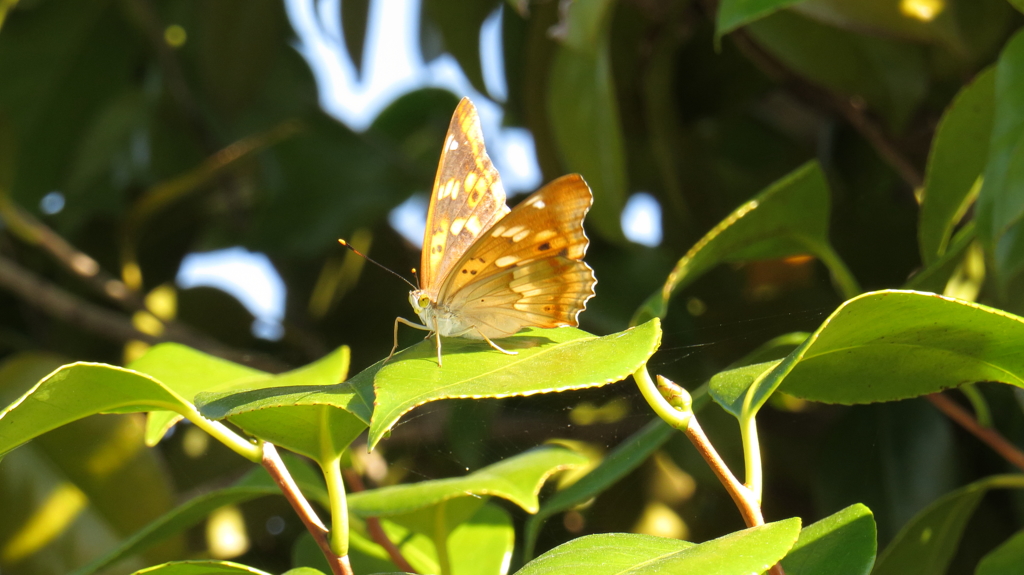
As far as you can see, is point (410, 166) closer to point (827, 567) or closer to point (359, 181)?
point (359, 181)

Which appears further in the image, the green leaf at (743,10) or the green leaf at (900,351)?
the green leaf at (743,10)

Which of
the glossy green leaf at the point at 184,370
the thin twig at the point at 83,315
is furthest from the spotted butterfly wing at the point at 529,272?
the thin twig at the point at 83,315

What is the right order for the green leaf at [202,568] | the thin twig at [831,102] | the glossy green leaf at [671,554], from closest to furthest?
1. the glossy green leaf at [671,554]
2. the green leaf at [202,568]
3. the thin twig at [831,102]

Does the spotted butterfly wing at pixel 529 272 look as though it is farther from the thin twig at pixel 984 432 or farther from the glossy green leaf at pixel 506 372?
the thin twig at pixel 984 432

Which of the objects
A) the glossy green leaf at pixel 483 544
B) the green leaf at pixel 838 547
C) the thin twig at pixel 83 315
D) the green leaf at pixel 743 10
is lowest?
the glossy green leaf at pixel 483 544

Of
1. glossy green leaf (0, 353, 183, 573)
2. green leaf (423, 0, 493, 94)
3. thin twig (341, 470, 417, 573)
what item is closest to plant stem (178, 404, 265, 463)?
thin twig (341, 470, 417, 573)

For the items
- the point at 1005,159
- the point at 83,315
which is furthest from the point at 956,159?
the point at 83,315

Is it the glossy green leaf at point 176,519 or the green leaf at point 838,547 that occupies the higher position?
the green leaf at point 838,547
